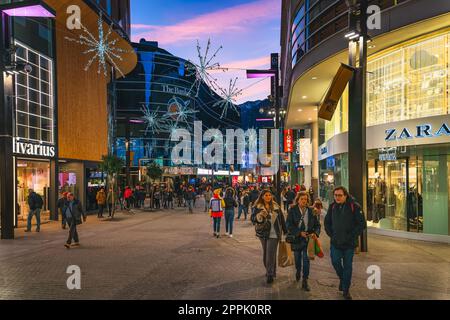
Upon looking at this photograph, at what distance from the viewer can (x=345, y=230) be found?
6.96 m

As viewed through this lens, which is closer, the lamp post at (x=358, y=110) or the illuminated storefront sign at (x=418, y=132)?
the lamp post at (x=358, y=110)

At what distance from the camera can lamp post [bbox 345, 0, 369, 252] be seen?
11648 millimetres

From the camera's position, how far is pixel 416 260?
1045 centimetres

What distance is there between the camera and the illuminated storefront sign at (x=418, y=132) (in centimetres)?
1294

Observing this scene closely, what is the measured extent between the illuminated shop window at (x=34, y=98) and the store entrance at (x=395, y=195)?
15.4 m

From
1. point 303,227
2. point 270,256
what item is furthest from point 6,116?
point 303,227

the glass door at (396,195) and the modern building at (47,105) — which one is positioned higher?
the modern building at (47,105)

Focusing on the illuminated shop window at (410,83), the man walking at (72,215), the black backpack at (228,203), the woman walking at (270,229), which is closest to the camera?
the woman walking at (270,229)

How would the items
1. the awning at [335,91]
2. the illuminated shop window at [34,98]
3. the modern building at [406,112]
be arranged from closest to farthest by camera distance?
1. the awning at [335,91]
2. the modern building at [406,112]
3. the illuminated shop window at [34,98]

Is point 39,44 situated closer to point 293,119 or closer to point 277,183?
point 277,183

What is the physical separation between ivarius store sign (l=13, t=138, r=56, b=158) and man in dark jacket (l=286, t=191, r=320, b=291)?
14.3 meters

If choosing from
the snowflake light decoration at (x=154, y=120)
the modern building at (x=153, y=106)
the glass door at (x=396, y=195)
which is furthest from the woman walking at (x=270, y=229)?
the snowflake light decoration at (x=154, y=120)

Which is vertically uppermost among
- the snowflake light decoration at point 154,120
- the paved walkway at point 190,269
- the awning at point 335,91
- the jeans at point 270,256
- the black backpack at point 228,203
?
the snowflake light decoration at point 154,120

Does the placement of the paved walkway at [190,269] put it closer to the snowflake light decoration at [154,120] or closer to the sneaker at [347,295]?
the sneaker at [347,295]
